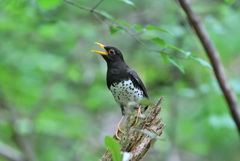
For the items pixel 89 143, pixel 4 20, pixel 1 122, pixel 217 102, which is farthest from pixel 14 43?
pixel 217 102

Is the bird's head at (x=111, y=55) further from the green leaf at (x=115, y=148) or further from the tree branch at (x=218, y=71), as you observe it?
the green leaf at (x=115, y=148)

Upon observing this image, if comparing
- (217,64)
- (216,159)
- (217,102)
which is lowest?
(217,64)

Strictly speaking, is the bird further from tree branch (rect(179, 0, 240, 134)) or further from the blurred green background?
the blurred green background

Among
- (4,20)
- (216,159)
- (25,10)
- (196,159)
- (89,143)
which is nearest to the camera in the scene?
(25,10)

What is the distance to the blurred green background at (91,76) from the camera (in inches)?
264

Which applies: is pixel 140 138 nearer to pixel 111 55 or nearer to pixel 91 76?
pixel 111 55

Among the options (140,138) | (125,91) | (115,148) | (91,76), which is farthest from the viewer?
(91,76)

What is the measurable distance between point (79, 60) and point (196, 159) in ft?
19.4

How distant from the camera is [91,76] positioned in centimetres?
874

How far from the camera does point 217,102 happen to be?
6.41m

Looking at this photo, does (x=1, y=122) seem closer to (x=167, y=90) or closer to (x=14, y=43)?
(x=14, y=43)

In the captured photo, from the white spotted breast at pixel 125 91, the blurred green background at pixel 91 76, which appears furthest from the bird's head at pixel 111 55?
the blurred green background at pixel 91 76

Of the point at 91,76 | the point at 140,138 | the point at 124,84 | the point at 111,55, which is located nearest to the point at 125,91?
the point at 124,84

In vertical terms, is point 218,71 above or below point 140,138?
above
